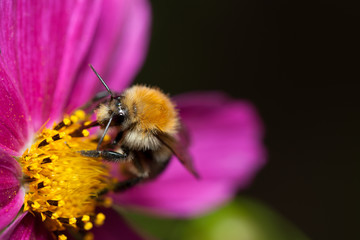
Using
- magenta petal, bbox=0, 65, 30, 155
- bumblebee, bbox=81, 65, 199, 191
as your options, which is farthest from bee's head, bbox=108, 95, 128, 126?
magenta petal, bbox=0, 65, 30, 155

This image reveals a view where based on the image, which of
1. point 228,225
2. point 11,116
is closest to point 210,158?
point 228,225

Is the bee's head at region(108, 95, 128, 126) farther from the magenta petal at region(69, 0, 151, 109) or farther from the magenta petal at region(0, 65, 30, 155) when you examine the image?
the magenta petal at region(69, 0, 151, 109)

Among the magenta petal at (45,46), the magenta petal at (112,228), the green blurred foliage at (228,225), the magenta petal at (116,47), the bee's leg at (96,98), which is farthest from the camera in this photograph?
the green blurred foliage at (228,225)

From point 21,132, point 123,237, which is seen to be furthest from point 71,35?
point 123,237

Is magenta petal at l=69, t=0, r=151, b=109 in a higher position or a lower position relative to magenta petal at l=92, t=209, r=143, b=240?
higher

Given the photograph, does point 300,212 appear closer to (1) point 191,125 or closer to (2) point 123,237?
(1) point 191,125

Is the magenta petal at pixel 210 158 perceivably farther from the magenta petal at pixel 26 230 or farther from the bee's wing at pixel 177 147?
the magenta petal at pixel 26 230

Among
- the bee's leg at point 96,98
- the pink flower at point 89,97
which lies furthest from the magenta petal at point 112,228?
the bee's leg at point 96,98
